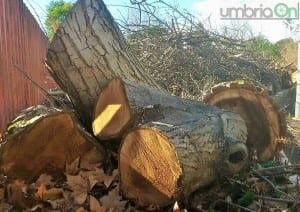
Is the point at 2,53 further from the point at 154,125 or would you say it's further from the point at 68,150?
the point at 154,125

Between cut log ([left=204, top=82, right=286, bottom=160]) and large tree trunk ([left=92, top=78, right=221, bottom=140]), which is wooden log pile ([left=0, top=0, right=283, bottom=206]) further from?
cut log ([left=204, top=82, right=286, bottom=160])

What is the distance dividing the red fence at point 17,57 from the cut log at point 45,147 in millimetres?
2266

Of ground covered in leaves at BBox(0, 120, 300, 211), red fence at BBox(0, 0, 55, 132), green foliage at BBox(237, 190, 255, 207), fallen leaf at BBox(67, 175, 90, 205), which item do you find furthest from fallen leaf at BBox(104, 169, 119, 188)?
red fence at BBox(0, 0, 55, 132)

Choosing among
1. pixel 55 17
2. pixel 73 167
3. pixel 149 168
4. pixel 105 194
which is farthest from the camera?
pixel 55 17

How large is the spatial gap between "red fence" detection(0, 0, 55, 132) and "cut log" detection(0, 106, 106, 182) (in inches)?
89.2

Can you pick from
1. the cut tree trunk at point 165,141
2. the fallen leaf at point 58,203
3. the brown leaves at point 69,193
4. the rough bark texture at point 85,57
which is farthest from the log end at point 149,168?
the rough bark texture at point 85,57

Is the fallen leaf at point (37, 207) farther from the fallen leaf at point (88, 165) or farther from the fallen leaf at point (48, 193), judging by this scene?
the fallen leaf at point (88, 165)

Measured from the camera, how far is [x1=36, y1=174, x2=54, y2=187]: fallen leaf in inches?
103

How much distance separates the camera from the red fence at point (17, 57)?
5.00m

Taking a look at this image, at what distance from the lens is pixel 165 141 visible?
225 cm

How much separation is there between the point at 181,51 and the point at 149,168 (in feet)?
13.9

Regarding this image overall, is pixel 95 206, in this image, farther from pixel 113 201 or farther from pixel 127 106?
pixel 127 106

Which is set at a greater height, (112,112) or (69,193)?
(112,112)

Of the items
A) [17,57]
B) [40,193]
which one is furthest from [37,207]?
[17,57]
